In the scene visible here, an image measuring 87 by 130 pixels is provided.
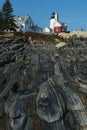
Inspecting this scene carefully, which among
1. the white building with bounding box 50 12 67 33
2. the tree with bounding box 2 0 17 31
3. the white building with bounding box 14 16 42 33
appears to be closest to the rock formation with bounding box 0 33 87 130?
the tree with bounding box 2 0 17 31

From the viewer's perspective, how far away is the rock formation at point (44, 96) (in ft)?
87.8

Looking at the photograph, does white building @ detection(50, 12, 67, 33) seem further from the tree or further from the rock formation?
the rock formation

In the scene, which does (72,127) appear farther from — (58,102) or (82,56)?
(82,56)

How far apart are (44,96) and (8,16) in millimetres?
76803

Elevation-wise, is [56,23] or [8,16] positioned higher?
[8,16]

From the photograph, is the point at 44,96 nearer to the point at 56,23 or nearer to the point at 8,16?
the point at 8,16

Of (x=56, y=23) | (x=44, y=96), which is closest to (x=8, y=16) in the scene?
(x=56, y=23)

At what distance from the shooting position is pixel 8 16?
103m

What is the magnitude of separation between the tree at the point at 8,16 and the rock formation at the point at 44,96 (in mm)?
64258

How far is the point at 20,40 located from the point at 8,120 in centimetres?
4230

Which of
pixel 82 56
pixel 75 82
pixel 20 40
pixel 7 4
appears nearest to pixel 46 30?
pixel 7 4

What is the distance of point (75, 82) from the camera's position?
31.9 m

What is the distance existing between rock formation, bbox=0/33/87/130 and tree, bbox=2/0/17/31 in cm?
6426

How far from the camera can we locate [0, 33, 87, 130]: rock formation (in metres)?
26.8
